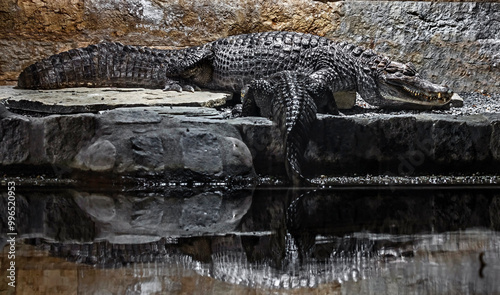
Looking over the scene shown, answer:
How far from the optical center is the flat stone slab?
4.21 metres

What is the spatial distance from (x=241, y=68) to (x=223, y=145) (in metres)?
1.90

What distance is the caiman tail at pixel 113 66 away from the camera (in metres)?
5.31

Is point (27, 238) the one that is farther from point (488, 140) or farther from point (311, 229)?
point (488, 140)

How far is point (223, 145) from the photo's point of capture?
3674 mm

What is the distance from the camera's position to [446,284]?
154 centimetres

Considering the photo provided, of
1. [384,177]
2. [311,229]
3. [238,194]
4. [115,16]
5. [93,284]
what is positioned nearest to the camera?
[93,284]

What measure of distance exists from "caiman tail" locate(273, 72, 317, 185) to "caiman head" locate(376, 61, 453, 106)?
1049 mm

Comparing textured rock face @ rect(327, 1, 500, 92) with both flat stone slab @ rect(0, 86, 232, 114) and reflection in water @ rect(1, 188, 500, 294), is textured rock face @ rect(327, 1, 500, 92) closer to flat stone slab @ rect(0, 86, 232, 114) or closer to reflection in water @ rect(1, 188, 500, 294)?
flat stone slab @ rect(0, 86, 232, 114)

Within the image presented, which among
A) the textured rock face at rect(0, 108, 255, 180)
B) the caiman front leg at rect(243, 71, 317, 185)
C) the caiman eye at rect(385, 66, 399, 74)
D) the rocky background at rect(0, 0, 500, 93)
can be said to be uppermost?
the rocky background at rect(0, 0, 500, 93)

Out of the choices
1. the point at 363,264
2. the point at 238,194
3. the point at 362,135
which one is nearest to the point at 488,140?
the point at 362,135

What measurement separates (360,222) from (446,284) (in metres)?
0.87

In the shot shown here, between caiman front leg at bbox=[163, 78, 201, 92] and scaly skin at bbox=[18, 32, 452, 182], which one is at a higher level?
scaly skin at bbox=[18, 32, 452, 182]

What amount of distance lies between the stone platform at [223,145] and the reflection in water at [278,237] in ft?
1.23

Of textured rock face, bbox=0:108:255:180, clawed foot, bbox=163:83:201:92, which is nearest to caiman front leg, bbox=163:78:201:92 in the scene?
clawed foot, bbox=163:83:201:92
